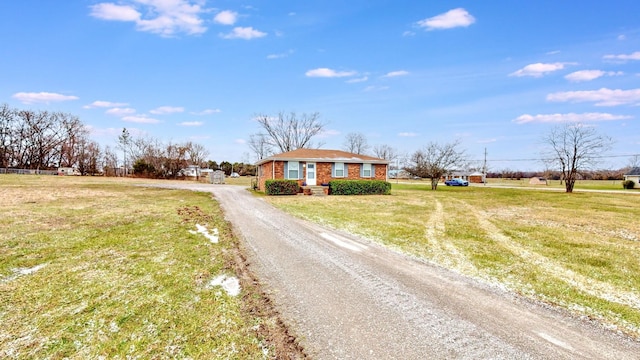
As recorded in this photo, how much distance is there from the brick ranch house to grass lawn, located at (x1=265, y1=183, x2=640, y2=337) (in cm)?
958

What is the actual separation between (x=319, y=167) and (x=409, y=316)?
1993 cm

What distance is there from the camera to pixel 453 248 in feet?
23.7

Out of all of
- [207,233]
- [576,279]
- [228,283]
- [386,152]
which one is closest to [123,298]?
[228,283]

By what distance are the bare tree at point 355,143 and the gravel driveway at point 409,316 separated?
5373 cm

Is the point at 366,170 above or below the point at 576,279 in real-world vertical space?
A: above

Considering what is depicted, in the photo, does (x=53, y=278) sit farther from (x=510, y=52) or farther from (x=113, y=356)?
(x=510, y=52)

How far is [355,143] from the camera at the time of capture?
59.1 metres

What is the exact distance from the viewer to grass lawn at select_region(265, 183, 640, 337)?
Answer: 4388 mm

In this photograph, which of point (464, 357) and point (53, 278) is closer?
point (464, 357)

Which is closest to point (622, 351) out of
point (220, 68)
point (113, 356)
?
point (113, 356)

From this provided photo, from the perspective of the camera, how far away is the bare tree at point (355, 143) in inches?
2317

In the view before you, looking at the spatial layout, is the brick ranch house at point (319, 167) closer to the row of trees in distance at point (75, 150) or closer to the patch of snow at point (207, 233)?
the patch of snow at point (207, 233)

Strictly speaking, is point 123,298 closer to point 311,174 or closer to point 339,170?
point 311,174

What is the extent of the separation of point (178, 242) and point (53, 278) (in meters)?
2.53
